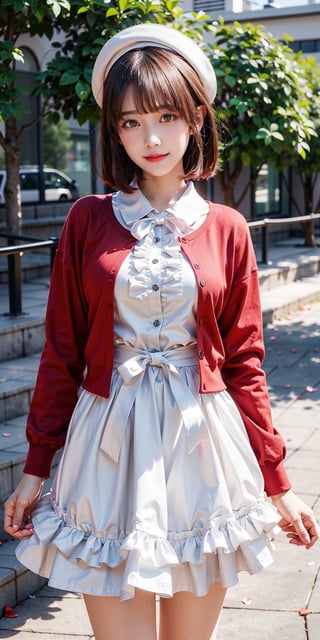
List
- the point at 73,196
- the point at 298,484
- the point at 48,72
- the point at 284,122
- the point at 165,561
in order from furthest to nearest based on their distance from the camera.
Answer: the point at 73,196
the point at 284,122
the point at 48,72
the point at 298,484
the point at 165,561

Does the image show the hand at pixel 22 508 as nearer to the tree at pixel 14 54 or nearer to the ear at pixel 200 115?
the ear at pixel 200 115

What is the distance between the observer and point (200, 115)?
2227mm

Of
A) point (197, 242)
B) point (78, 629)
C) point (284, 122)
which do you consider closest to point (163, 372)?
point (197, 242)

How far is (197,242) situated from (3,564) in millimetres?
2083

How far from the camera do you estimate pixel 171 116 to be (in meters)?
2.13

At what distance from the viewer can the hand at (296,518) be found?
220 cm

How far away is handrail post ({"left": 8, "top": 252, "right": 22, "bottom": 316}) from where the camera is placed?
6.69 m

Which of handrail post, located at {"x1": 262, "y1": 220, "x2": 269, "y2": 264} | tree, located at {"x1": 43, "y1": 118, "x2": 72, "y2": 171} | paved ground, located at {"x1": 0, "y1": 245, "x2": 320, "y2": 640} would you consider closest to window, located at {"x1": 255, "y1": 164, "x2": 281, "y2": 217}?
tree, located at {"x1": 43, "y1": 118, "x2": 72, "y2": 171}

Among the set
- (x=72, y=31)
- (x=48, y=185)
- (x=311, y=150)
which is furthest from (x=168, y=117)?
(x=311, y=150)

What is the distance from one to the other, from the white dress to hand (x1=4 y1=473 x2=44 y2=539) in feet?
0.11

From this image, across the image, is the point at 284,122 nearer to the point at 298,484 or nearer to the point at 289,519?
the point at 298,484

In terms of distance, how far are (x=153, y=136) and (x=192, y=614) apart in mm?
1108

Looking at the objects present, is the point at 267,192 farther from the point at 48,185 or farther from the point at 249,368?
the point at 249,368

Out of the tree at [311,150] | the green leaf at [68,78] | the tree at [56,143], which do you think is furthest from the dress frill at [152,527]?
the tree at [56,143]
